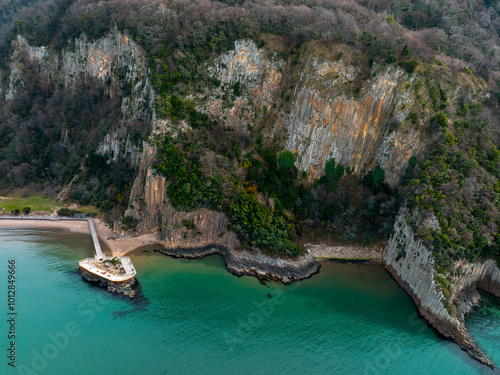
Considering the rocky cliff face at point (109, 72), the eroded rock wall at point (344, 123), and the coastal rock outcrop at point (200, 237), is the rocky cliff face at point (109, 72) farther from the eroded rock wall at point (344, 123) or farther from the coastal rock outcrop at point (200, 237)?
the eroded rock wall at point (344, 123)

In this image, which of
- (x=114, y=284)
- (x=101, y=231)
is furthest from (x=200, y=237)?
(x=101, y=231)

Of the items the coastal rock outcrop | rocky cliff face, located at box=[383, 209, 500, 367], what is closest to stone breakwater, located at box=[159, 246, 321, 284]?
the coastal rock outcrop

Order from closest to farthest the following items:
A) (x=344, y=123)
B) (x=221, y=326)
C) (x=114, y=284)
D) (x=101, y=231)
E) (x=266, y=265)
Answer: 1. (x=221, y=326)
2. (x=114, y=284)
3. (x=266, y=265)
4. (x=344, y=123)
5. (x=101, y=231)

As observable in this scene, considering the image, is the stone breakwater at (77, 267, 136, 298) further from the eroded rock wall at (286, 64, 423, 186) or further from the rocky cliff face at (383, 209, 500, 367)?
the rocky cliff face at (383, 209, 500, 367)

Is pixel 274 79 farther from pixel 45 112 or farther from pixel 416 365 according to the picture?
pixel 45 112

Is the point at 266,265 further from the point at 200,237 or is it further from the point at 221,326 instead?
the point at 221,326

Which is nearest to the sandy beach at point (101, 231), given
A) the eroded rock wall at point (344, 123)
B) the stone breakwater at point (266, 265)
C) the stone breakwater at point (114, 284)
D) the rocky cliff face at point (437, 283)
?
the stone breakwater at point (266, 265)
